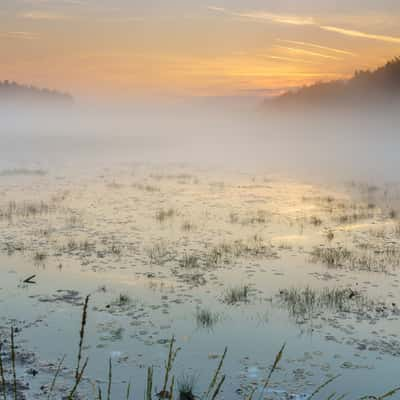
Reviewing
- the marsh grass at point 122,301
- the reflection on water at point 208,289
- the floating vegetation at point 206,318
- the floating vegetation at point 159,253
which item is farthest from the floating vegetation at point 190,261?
the floating vegetation at point 206,318

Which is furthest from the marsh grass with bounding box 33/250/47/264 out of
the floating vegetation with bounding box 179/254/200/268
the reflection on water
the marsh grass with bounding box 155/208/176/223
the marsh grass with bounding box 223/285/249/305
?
the marsh grass with bounding box 155/208/176/223

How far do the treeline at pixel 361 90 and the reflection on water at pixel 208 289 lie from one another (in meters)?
68.9

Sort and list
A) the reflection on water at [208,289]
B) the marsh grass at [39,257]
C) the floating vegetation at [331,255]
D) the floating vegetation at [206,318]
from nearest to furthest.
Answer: the reflection on water at [208,289] → the floating vegetation at [206,318] → the marsh grass at [39,257] → the floating vegetation at [331,255]

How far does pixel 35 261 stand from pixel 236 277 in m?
5.79

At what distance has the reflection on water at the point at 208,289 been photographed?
7641mm

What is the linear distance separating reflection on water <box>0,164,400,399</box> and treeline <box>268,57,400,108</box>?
6893cm

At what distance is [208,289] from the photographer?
1121 cm

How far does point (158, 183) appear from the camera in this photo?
105 feet

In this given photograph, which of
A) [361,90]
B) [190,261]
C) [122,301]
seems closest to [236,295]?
[122,301]

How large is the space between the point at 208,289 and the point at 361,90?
9270 cm

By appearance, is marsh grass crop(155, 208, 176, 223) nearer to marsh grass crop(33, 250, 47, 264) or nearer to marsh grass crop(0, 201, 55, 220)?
marsh grass crop(0, 201, 55, 220)

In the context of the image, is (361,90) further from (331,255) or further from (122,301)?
(122,301)

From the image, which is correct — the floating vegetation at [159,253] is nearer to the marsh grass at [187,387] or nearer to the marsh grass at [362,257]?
the marsh grass at [362,257]

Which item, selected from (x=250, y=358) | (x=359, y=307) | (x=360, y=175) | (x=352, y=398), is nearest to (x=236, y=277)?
(x=359, y=307)
